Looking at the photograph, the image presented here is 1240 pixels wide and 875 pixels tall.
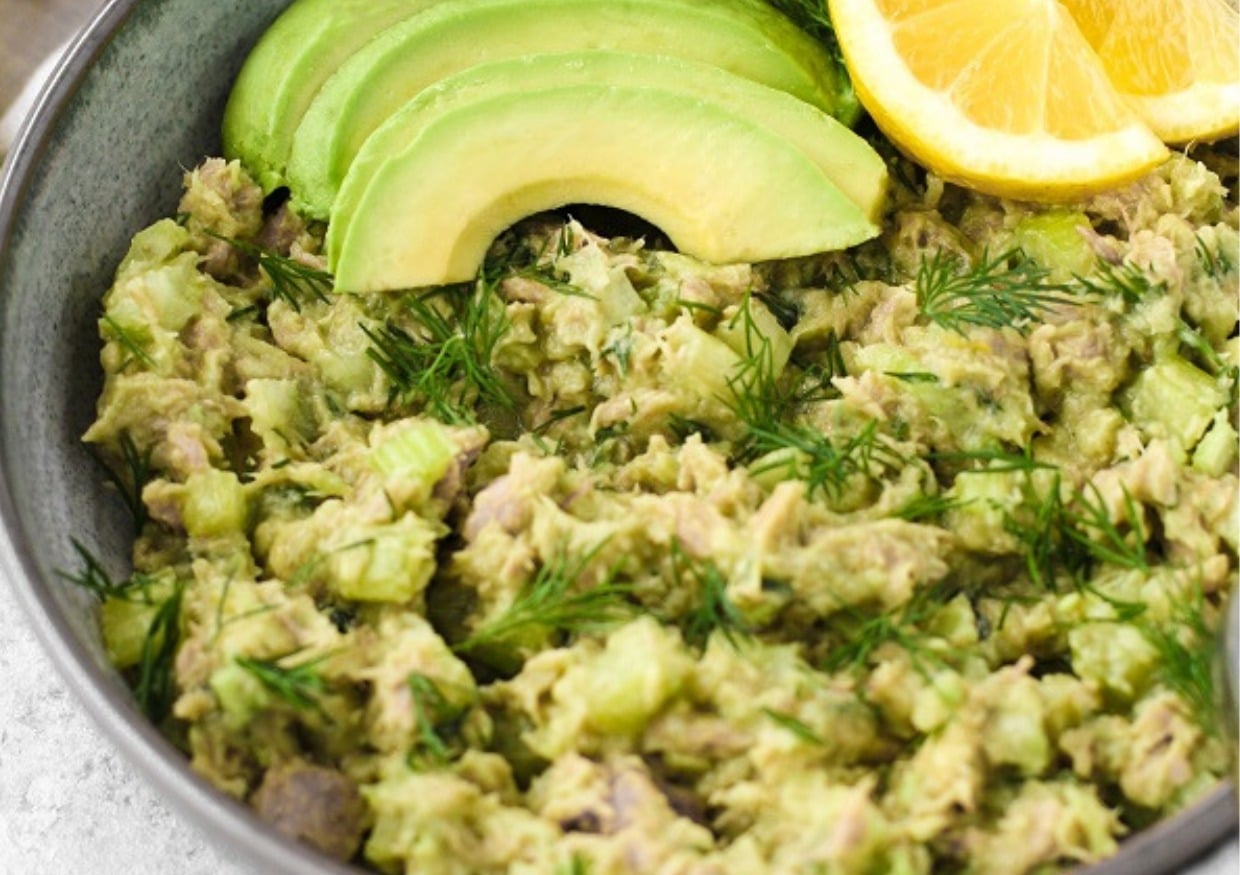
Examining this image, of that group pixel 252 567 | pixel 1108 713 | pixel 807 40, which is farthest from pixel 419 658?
pixel 807 40

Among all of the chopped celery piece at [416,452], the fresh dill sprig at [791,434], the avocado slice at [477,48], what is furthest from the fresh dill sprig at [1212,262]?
the chopped celery piece at [416,452]

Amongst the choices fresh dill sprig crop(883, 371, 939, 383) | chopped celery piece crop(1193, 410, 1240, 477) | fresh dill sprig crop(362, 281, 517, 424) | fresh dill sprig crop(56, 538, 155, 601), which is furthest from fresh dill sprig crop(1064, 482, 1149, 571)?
fresh dill sprig crop(56, 538, 155, 601)

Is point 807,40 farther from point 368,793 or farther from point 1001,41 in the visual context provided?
point 368,793

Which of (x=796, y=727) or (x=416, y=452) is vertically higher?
(x=416, y=452)

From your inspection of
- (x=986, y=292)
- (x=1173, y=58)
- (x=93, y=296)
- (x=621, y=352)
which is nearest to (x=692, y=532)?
(x=621, y=352)

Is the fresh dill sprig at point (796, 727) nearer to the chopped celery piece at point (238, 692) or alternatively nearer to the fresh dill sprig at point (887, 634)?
the fresh dill sprig at point (887, 634)

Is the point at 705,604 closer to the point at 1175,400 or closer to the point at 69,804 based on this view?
the point at 1175,400
